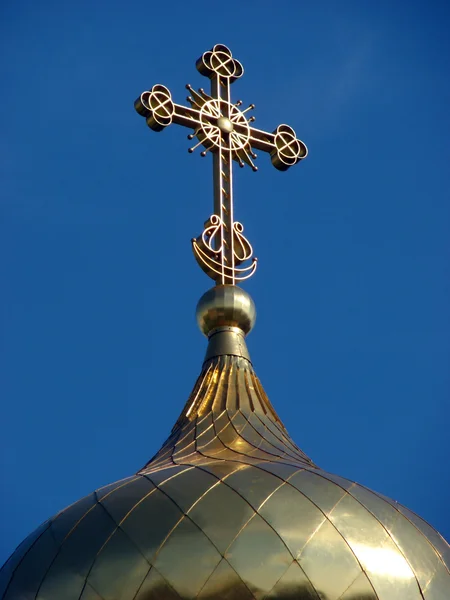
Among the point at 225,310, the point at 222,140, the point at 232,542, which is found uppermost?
the point at 222,140

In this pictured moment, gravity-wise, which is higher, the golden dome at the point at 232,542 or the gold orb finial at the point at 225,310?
the gold orb finial at the point at 225,310

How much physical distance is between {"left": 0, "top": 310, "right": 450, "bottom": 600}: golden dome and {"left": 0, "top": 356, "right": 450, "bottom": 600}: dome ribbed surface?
0.03 feet

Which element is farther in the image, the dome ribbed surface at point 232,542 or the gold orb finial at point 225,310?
the gold orb finial at point 225,310

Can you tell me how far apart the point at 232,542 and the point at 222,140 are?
5.31 meters

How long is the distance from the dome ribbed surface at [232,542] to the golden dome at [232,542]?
0.01 m

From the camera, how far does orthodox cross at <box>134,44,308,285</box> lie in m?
17.7

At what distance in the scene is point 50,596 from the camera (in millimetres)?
14602

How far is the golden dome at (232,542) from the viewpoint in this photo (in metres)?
14.3

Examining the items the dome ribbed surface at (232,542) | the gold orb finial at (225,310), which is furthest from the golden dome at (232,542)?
the gold orb finial at (225,310)

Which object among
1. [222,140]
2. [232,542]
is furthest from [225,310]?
[232,542]

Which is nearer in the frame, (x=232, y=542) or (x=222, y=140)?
(x=232, y=542)

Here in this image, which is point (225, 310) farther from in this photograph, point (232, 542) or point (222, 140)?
point (232, 542)

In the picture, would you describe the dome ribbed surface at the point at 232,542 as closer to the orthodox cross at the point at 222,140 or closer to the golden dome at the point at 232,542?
the golden dome at the point at 232,542

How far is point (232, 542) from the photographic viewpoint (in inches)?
565
